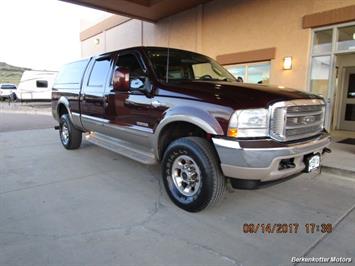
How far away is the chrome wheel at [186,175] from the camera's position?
130 inches

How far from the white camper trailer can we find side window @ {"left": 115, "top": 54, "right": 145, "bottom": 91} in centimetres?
2130

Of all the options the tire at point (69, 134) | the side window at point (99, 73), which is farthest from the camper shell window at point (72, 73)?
the tire at point (69, 134)

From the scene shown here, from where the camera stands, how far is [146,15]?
11648 mm

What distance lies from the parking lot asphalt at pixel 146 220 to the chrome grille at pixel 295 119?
608mm

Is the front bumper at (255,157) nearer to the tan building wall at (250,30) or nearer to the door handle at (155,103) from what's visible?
the door handle at (155,103)

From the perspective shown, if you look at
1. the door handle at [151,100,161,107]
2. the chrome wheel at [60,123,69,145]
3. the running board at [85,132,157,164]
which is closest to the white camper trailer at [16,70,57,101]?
the chrome wheel at [60,123,69,145]

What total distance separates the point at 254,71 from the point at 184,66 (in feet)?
16.8

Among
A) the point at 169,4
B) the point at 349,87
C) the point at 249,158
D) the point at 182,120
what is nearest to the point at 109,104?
the point at 182,120

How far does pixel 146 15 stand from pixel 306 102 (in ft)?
32.9

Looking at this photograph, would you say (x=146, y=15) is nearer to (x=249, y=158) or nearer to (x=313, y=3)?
(x=313, y=3)

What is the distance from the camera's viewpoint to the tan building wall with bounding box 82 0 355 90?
7.50 meters

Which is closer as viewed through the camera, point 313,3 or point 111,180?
point 111,180

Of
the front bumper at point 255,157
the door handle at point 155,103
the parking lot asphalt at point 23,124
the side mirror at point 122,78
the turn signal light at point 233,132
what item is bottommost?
the parking lot asphalt at point 23,124

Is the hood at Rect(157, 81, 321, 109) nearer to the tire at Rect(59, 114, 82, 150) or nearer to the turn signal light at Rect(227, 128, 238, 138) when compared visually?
the turn signal light at Rect(227, 128, 238, 138)
